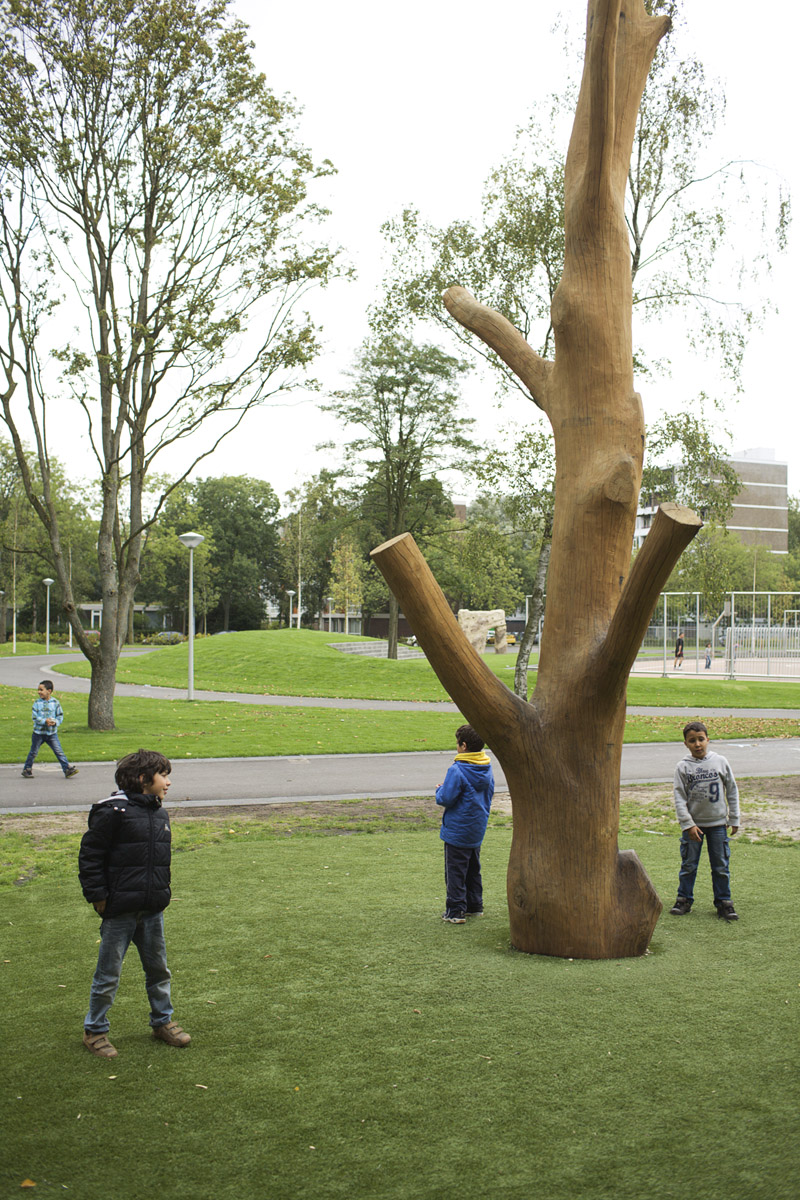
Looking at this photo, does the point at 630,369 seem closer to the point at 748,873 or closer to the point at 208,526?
the point at 748,873

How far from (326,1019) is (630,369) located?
14.1ft

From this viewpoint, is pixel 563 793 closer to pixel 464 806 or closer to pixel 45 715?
pixel 464 806

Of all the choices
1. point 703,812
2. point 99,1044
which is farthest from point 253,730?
point 99,1044

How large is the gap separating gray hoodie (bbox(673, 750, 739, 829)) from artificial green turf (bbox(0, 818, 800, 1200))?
69cm

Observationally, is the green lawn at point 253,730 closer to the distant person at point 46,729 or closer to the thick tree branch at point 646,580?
the distant person at point 46,729

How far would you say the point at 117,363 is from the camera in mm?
17656

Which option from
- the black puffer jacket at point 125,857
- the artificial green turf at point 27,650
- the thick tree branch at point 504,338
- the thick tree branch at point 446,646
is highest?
the thick tree branch at point 504,338

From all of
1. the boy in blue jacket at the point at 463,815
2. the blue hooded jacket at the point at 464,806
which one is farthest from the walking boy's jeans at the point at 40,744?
the blue hooded jacket at the point at 464,806

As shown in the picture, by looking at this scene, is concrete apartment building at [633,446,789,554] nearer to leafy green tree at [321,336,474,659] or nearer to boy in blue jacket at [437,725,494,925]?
leafy green tree at [321,336,474,659]

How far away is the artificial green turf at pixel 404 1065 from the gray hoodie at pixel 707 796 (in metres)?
0.69

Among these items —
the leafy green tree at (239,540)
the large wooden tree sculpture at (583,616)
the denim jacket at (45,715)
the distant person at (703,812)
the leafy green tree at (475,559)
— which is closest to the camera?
the large wooden tree sculpture at (583,616)

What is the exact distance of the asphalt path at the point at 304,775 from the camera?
12602 mm

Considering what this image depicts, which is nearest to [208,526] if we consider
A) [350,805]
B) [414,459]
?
[414,459]

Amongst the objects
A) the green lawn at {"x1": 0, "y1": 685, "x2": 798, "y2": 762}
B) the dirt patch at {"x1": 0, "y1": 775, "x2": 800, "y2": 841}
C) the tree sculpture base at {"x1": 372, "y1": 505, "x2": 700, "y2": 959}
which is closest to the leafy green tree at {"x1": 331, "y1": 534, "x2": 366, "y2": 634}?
the green lawn at {"x1": 0, "y1": 685, "x2": 798, "y2": 762}
